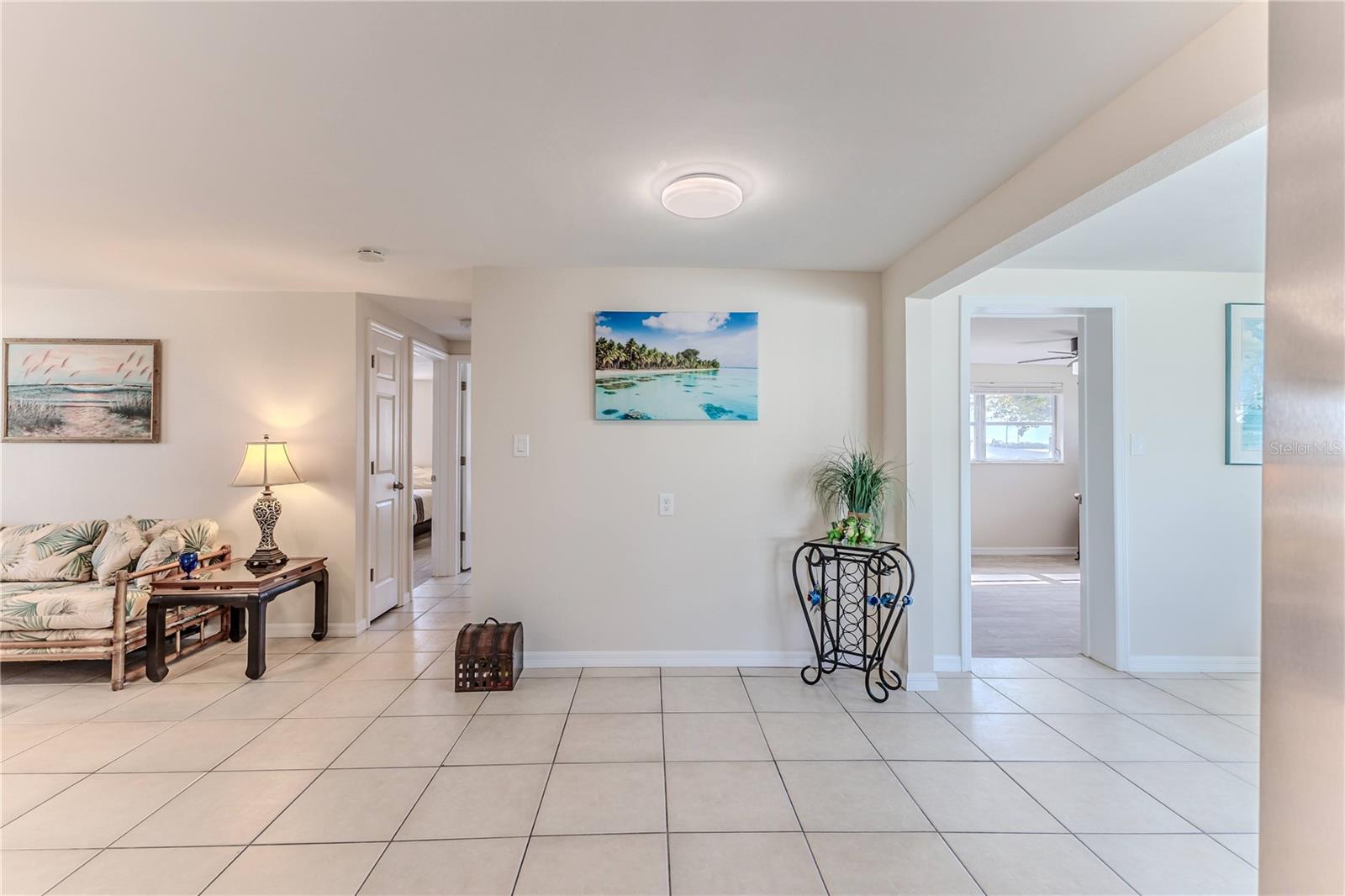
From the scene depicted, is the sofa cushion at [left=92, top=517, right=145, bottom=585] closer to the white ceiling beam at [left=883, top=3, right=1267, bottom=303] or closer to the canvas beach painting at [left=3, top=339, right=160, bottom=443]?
the canvas beach painting at [left=3, top=339, right=160, bottom=443]

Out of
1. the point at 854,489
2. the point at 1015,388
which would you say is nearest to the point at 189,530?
the point at 854,489

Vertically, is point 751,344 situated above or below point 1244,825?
above

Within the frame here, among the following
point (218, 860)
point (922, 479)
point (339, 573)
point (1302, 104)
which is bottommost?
point (218, 860)

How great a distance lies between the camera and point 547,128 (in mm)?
1859

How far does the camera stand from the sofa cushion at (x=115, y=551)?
335cm

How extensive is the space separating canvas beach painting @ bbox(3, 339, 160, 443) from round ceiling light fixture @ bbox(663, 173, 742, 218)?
147 inches

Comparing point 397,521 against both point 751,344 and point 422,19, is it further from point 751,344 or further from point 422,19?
point 422,19

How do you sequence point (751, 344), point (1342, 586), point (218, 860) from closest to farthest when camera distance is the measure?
1. point (1342, 586)
2. point (218, 860)
3. point (751, 344)

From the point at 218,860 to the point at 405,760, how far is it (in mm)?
642

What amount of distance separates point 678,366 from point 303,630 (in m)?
3.02

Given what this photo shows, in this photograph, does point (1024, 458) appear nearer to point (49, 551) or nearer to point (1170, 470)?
point (1170, 470)

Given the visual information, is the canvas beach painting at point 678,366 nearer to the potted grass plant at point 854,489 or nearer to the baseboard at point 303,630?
the potted grass plant at point 854,489

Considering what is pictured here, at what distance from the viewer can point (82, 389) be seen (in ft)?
12.5

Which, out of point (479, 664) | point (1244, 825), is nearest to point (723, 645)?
point (479, 664)
